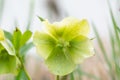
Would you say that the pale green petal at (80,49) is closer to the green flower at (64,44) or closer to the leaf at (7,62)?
the green flower at (64,44)

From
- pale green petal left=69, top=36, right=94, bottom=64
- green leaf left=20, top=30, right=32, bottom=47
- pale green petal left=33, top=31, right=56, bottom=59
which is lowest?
pale green petal left=69, top=36, right=94, bottom=64

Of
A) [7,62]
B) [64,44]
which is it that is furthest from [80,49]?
[7,62]

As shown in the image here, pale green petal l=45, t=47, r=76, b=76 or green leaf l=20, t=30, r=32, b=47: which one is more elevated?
green leaf l=20, t=30, r=32, b=47

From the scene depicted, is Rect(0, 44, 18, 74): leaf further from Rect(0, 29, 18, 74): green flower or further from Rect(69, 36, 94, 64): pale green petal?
Rect(69, 36, 94, 64): pale green petal

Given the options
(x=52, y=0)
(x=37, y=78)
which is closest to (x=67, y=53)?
(x=52, y=0)

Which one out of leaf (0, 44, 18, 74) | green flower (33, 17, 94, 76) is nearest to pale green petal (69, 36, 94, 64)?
green flower (33, 17, 94, 76)

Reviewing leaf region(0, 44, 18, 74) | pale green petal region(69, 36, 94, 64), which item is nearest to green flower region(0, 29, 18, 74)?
leaf region(0, 44, 18, 74)

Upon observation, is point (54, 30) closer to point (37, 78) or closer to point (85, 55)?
point (85, 55)

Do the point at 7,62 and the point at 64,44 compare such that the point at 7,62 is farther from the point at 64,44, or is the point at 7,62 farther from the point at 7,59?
the point at 64,44
